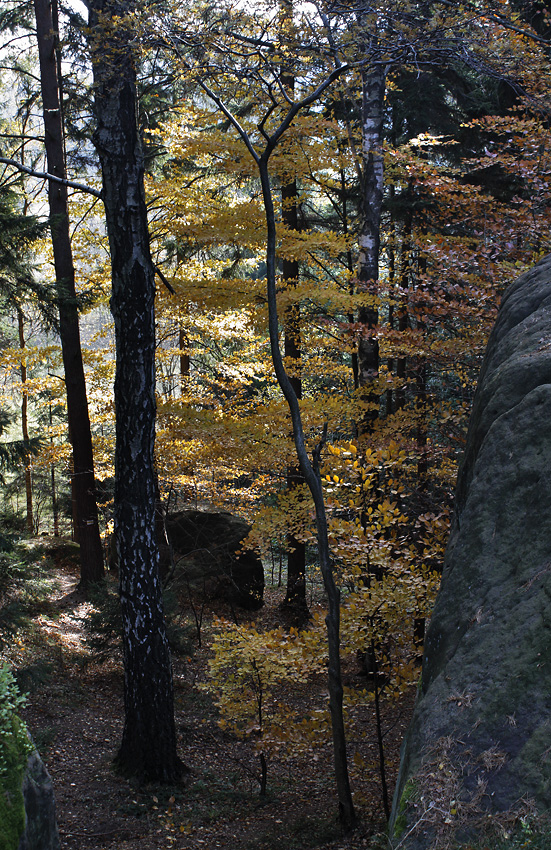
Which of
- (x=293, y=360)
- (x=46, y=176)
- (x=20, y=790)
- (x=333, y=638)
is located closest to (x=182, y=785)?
(x=333, y=638)

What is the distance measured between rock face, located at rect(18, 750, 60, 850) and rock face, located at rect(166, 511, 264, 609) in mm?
9229

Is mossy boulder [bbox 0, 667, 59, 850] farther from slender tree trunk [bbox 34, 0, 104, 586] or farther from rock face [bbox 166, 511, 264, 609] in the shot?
rock face [bbox 166, 511, 264, 609]

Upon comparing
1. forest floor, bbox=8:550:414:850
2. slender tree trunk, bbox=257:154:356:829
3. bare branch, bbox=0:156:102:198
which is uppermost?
bare branch, bbox=0:156:102:198

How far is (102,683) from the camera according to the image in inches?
310

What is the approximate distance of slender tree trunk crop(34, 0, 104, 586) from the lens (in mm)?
9914

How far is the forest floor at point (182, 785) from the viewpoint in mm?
4750

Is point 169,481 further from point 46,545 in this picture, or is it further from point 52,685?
point 46,545

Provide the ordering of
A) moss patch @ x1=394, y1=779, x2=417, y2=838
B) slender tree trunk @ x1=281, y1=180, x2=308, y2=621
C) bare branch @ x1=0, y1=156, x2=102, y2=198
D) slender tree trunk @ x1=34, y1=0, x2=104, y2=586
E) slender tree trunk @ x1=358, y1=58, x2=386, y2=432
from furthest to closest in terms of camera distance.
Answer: slender tree trunk @ x1=34, y1=0, x2=104, y2=586
slender tree trunk @ x1=281, y1=180, x2=308, y2=621
slender tree trunk @ x1=358, y1=58, x2=386, y2=432
bare branch @ x1=0, y1=156, x2=102, y2=198
moss patch @ x1=394, y1=779, x2=417, y2=838

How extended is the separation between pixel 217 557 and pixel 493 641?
391 inches

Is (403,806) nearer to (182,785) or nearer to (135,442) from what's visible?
(135,442)

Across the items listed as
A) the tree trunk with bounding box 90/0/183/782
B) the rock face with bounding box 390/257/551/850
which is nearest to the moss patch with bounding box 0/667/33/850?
the rock face with bounding box 390/257/551/850

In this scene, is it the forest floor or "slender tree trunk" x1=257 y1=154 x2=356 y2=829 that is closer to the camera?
"slender tree trunk" x1=257 y1=154 x2=356 y2=829

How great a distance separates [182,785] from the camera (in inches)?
217

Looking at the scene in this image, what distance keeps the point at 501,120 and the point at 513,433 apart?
5.29 metres
